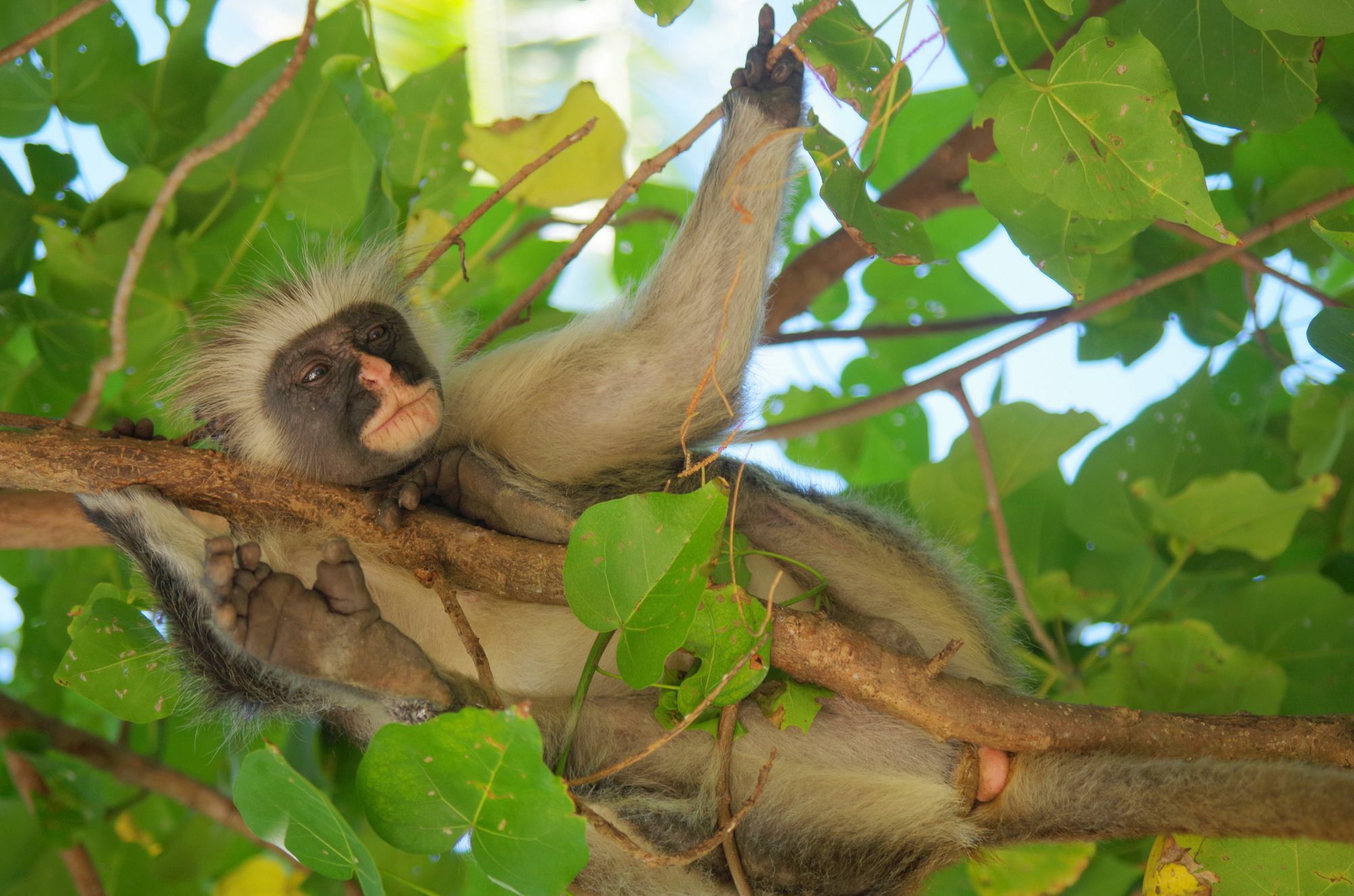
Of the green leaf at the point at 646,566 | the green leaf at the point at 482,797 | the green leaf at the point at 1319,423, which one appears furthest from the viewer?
the green leaf at the point at 1319,423

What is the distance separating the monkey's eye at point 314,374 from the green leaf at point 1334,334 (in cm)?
232

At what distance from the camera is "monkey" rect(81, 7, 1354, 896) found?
2191 millimetres

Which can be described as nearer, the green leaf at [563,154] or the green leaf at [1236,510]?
the green leaf at [1236,510]

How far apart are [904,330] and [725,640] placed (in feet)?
6.84

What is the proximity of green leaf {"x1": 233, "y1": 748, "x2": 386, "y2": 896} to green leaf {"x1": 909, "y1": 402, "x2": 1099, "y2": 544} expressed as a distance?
6.83 feet

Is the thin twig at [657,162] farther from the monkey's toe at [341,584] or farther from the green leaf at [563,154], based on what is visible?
the monkey's toe at [341,584]

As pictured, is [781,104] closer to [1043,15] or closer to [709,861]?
[1043,15]

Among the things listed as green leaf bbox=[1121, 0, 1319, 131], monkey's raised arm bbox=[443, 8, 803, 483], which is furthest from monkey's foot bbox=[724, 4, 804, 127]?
green leaf bbox=[1121, 0, 1319, 131]

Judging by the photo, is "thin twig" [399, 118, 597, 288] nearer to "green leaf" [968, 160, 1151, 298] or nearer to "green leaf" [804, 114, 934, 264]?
"green leaf" [804, 114, 934, 264]

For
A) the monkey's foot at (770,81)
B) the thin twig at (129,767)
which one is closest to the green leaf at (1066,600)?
the monkey's foot at (770,81)

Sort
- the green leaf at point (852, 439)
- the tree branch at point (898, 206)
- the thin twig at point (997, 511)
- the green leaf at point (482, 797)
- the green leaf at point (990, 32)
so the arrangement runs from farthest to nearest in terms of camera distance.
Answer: the green leaf at point (852, 439)
the tree branch at point (898, 206)
the thin twig at point (997, 511)
the green leaf at point (990, 32)
the green leaf at point (482, 797)

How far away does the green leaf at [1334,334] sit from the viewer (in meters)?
2.12

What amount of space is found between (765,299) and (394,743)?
5.07 feet

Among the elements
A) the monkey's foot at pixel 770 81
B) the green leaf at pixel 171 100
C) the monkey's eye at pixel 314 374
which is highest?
the green leaf at pixel 171 100
